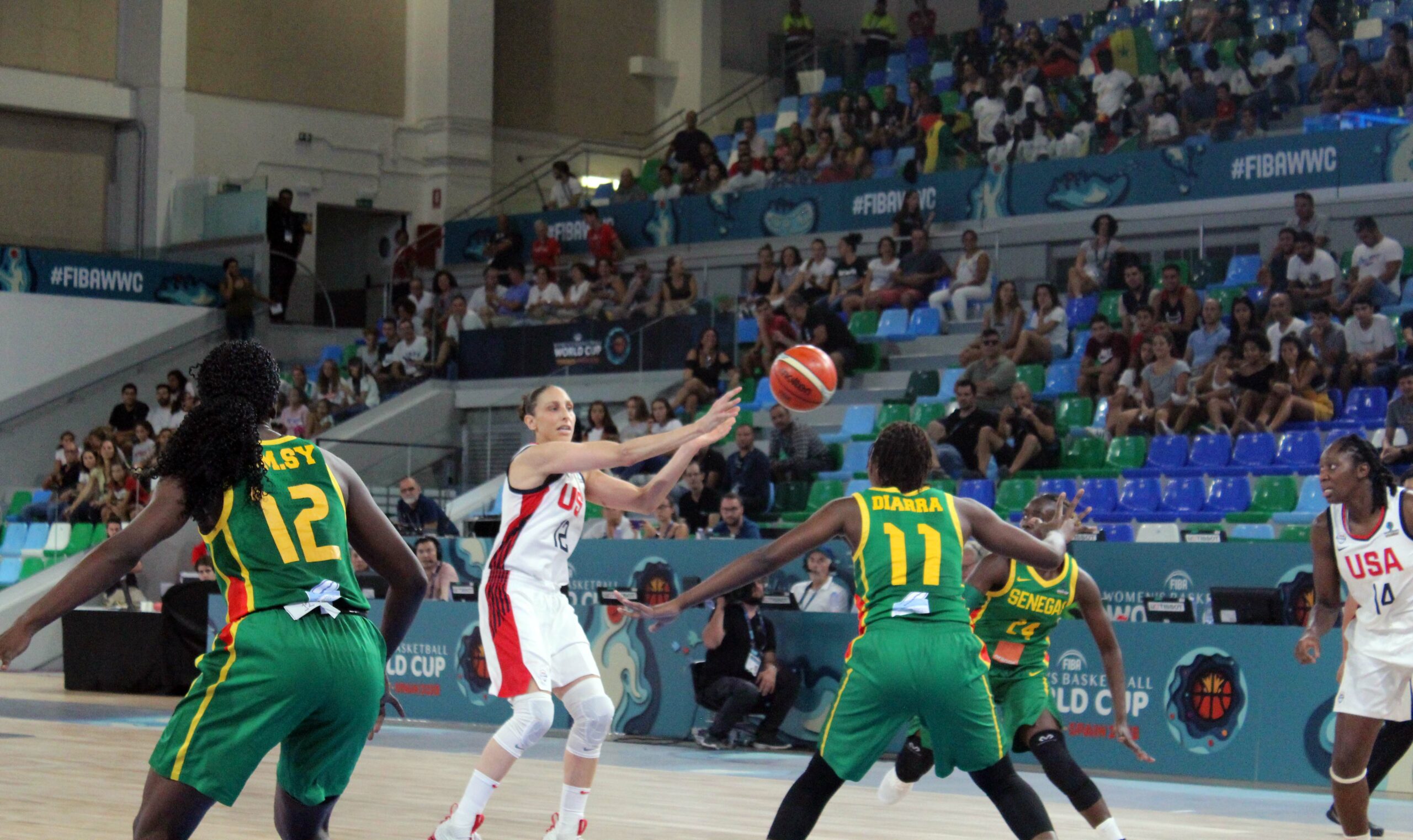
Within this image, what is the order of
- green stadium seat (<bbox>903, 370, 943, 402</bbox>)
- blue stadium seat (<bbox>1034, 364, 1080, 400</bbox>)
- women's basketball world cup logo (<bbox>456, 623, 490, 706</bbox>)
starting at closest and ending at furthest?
1. women's basketball world cup logo (<bbox>456, 623, 490, 706</bbox>)
2. blue stadium seat (<bbox>1034, 364, 1080, 400</bbox>)
3. green stadium seat (<bbox>903, 370, 943, 402</bbox>)

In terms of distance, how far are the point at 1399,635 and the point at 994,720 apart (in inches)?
96.7

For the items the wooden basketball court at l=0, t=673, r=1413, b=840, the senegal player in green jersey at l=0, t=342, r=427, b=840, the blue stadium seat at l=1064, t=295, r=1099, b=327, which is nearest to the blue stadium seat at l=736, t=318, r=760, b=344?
the blue stadium seat at l=1064, t=295, r=1099, b=327

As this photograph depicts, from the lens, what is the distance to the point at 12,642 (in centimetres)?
435

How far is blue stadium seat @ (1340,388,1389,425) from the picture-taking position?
14633 mm

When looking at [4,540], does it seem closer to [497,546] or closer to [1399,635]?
[497,546]

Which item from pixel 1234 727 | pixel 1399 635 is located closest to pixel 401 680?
pixel 1234 727

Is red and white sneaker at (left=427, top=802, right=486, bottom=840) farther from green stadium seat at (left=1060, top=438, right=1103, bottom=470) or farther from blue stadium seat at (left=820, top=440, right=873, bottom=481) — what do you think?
blue stadium seat at (left=820, top=440, right=873, bottom=481)

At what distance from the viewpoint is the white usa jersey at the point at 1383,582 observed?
7.27m

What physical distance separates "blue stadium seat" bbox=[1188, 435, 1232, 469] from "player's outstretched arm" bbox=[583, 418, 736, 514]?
8.56 m

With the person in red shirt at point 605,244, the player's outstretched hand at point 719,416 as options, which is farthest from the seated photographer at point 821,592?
the person in red shirt at point 605,244

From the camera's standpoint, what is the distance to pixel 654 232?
80.0 feet

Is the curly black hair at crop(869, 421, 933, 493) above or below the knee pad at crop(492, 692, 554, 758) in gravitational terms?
above

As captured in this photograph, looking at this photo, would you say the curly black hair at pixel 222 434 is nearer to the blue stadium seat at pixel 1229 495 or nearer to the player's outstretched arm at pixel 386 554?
the player's outstretched arm at pixel 386 554

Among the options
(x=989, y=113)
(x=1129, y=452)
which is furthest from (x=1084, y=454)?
(x=989, y=113)
